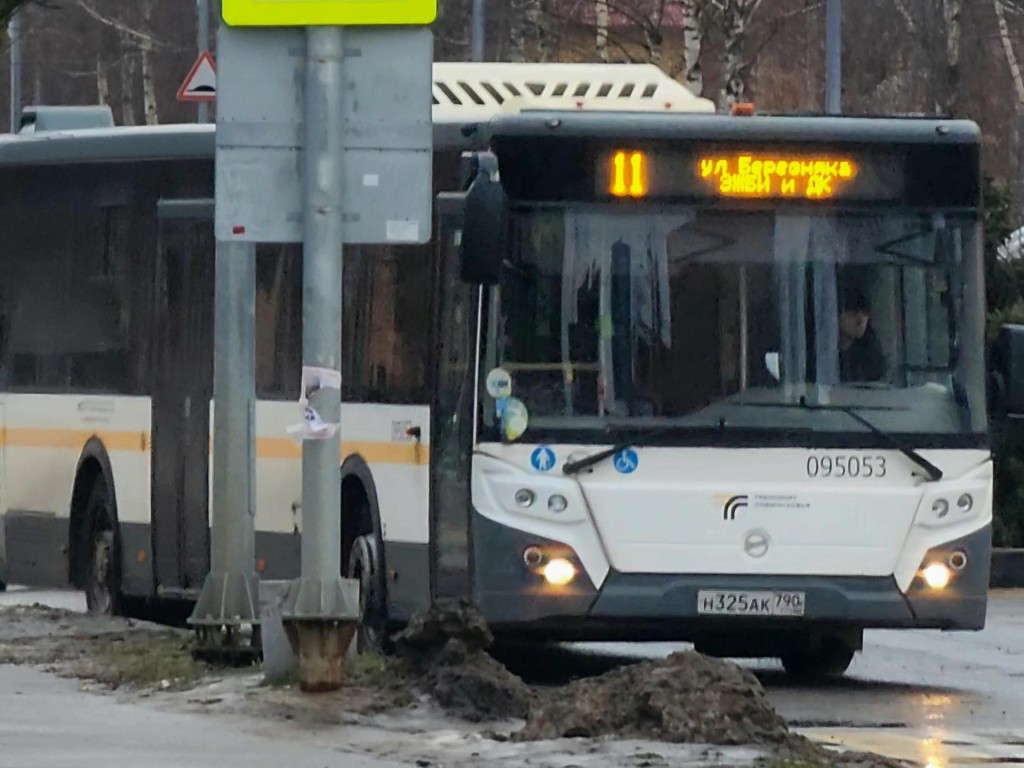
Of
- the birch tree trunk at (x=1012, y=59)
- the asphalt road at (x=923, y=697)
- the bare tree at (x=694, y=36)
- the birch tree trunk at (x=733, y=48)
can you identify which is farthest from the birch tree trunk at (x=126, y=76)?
the asphalt road at (x=923, y=697)

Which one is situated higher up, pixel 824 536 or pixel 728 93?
pixel 728 93

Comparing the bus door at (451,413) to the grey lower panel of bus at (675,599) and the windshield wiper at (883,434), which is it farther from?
the windshield wiper at (883,434)

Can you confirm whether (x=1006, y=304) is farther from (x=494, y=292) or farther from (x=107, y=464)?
(x=494, y=292)

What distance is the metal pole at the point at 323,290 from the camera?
38.3 ft

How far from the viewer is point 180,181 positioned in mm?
16656

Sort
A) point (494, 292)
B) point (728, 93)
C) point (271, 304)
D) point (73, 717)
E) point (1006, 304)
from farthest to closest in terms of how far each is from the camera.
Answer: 1. point (728, 93)
2. point (1006, 304)
3. point (271, 304)
4. point (494, 292)
5. point (73, 717)

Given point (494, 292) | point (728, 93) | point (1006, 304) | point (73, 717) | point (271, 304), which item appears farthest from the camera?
point (728, 93)

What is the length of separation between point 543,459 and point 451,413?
0.61 meters

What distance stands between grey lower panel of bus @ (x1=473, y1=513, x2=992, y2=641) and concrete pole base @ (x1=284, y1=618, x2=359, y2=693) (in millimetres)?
1757

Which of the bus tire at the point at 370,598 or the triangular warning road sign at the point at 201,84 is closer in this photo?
the bus tire at the point at 370,598

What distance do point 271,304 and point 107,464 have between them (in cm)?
226

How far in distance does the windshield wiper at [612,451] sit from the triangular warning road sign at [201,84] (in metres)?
11.9

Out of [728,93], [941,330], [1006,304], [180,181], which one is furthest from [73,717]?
[728,93]

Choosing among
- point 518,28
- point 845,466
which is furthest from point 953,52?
point 845,466
